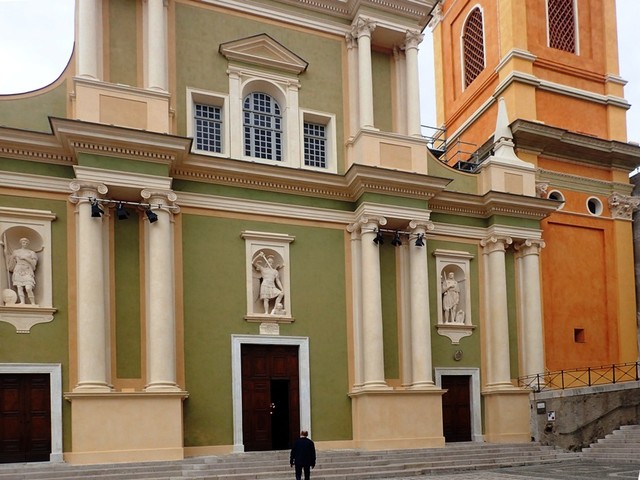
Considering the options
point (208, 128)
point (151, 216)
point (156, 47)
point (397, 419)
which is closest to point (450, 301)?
point (397, 419)

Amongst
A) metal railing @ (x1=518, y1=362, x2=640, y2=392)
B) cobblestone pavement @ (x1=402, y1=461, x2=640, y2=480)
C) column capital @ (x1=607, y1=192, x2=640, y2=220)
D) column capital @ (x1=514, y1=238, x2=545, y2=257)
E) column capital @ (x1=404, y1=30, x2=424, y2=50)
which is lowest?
cobblestone pavement @ (x1=402, y1=461, x2=640, y2=480)

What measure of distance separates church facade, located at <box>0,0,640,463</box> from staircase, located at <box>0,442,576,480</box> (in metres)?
0.61

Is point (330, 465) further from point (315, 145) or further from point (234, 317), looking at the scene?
point (315, 145)

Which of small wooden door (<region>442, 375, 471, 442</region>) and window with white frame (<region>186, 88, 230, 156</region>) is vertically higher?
window with white frame (<region>186, 88, 230, 156</region>)

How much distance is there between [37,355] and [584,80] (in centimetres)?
2060

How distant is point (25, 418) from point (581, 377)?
16.6 m

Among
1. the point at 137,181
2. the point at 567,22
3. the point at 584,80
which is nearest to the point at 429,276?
the point at 137,181

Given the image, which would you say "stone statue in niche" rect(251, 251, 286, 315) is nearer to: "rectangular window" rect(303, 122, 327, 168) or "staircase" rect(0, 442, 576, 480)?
"rectangular window" rect(303, 122, 327, 168)

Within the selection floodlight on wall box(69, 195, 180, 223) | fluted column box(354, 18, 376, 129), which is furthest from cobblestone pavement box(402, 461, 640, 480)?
fluted column box(354, 18, 376, 129)

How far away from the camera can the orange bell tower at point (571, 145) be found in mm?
23672

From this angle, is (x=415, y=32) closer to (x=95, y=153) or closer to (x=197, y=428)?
(x=95, y=153)

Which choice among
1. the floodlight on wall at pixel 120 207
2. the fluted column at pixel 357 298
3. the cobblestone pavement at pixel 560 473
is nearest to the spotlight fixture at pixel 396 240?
the fluted column at pixel 357 298

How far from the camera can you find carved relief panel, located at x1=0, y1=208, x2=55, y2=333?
16.1 m

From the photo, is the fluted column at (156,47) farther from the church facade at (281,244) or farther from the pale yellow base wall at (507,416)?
the pale yellow base wall at (507,416)
